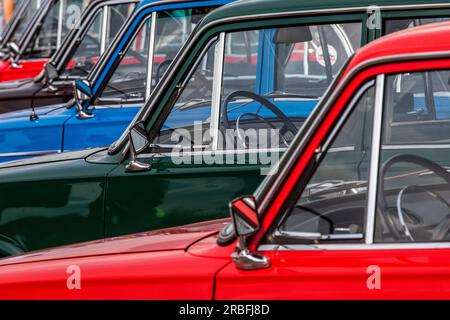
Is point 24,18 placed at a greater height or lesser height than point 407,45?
greater

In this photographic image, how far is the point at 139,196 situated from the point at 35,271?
129cm

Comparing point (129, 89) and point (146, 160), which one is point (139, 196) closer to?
point (146, 160)

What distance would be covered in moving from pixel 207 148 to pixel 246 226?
1656mm

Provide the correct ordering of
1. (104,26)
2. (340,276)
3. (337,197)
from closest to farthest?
1. (340,276)
2. (337,197)
3. (104,26)

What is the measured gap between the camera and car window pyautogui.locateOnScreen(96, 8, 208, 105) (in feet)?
20.3

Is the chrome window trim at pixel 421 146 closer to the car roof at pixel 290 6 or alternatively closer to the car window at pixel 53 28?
the car roof at pixel 290 6

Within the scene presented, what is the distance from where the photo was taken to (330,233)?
2947mm

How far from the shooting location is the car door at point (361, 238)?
9.02ft

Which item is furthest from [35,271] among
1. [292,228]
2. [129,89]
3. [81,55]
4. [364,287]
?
[81,55]

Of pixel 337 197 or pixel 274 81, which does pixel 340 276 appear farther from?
pixel 274 81

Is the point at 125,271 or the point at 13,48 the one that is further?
the point at 13,48

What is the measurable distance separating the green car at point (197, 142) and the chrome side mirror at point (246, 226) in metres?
1.40

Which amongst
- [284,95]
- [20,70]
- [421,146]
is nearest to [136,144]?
[284,95]

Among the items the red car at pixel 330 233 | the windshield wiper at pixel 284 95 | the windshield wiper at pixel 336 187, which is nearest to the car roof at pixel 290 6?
the windshield wiper at pixel 284 95
